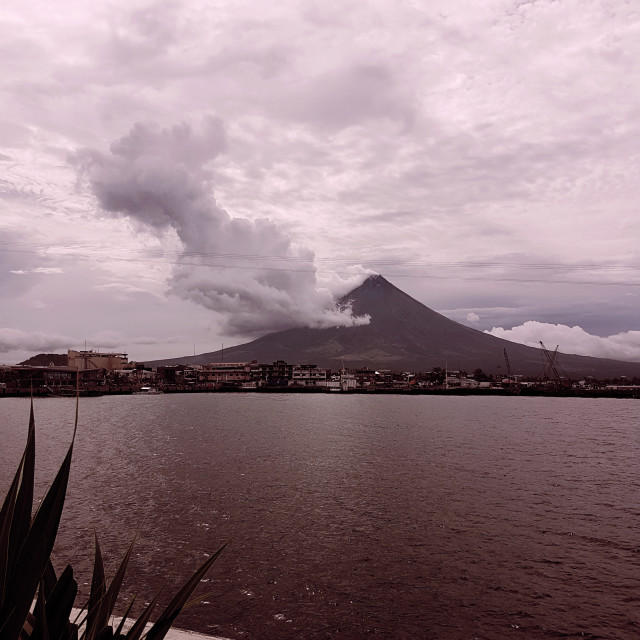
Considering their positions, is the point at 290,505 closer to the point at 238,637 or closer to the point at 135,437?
the point at 238,637

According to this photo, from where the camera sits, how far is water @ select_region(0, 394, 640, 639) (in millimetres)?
14188

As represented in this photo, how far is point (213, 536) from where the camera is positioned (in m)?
20.9

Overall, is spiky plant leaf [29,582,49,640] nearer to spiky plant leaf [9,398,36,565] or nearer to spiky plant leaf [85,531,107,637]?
spiky plant leaf [85,531,107,637]

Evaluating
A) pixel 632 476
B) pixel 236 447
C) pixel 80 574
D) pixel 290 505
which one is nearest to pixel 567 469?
pixel 632 476

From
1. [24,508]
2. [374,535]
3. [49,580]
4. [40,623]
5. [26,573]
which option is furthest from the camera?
[374,535]

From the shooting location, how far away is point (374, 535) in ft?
69.2

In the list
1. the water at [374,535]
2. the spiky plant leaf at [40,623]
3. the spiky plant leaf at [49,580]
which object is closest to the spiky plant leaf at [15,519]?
the spiky plant leaf at [40,623]

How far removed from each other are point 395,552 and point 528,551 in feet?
16.3

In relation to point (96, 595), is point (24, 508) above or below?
above

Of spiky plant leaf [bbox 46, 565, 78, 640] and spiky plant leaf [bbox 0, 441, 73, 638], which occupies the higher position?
spiky plant leaf [bbox 0, 441, 73, 638]

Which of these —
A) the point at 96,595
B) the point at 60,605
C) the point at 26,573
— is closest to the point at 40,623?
the point at 60,605

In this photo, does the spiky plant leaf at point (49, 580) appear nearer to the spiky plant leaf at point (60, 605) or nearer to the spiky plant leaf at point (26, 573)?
the spiky plant leaf at point (60, 605)

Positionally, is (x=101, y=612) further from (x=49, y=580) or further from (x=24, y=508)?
(x=24, y=508)

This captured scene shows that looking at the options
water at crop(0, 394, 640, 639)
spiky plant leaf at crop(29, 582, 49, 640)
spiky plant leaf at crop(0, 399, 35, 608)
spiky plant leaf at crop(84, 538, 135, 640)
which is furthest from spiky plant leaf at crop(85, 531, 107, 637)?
water at crop(0, 394, 640, 639)
